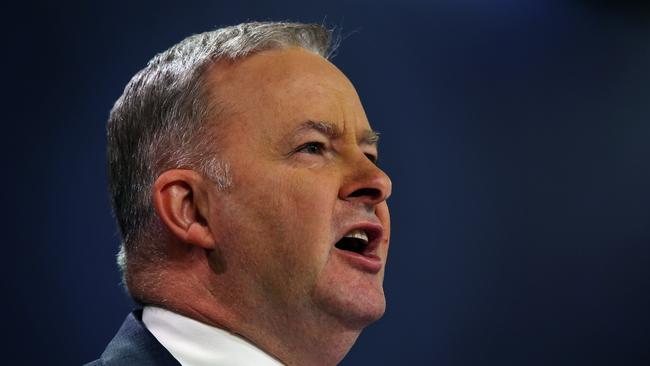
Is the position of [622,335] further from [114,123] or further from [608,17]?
[114,123]

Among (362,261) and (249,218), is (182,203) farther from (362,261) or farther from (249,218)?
(362,261)

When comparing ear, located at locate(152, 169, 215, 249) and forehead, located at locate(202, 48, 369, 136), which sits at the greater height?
forehead, located at locate(202, 48, 369, 136)

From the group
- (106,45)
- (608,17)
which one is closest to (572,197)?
(608,17)

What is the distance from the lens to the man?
101 cm

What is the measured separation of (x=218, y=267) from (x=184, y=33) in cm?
80

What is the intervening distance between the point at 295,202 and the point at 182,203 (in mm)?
164

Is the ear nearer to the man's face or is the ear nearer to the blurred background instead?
the man's face

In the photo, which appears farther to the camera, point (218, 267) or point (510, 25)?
point (510, 25)

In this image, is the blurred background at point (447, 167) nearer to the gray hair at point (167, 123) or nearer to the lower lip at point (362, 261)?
the gray hair at point (167, 123)

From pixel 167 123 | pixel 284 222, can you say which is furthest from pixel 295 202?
pixel 167 123

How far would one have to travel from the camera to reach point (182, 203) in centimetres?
106

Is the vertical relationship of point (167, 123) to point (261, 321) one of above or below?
above

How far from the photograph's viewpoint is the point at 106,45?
157 centimetres

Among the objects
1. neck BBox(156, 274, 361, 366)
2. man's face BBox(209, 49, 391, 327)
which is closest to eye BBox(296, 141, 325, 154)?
man's face BBox(209, 49, 391, 327)
